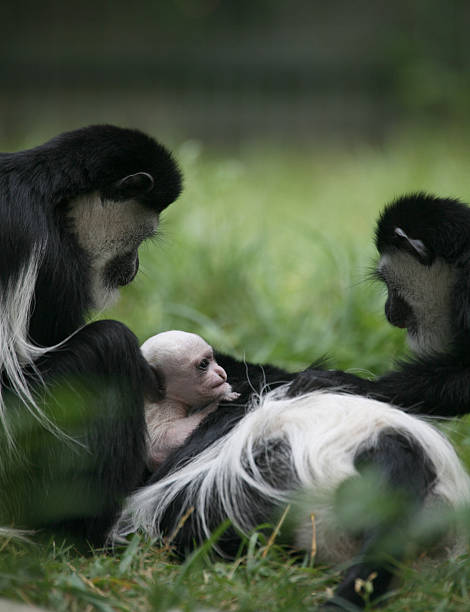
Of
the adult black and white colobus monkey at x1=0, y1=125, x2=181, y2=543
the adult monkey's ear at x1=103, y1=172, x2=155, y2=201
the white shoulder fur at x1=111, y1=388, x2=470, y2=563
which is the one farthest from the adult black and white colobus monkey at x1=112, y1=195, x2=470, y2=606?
the adult monkey's ear at x1=103, y1=172, x2=155, y2=201

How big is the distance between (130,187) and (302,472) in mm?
869

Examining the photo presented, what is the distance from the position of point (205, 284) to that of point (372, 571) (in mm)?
2340

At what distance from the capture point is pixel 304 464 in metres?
1.79

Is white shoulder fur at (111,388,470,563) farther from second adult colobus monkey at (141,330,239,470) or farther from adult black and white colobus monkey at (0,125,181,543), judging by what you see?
second adult colobus monkey at (141,330,239,470)

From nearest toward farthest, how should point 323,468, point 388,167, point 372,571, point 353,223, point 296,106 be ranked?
point 372,571 < point 323,468 < point 353,223 < point 388,167 < point 296,106

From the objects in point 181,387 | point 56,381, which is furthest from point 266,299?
point 56,381

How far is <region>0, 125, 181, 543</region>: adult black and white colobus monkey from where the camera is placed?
192cm

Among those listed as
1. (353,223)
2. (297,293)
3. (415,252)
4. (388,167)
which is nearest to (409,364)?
(415,252)

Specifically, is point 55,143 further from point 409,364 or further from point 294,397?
point 409,364

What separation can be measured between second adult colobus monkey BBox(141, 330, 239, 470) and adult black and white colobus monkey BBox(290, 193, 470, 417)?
0.27 meters

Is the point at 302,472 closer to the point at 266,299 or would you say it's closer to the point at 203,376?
the point at 203,376

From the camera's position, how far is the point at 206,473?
1919mm

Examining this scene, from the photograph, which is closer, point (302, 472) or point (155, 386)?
point (302, 472)

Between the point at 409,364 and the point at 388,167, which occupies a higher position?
the point at 388,167
